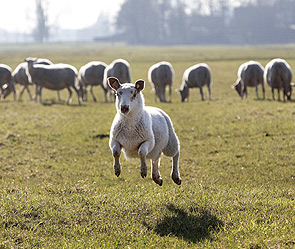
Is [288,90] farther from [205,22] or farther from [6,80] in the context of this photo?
[205,22]

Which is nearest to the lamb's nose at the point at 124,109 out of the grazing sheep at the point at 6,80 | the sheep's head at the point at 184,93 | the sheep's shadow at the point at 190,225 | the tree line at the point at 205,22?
the sheep's shadow at the point at 190,225

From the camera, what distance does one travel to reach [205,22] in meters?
136

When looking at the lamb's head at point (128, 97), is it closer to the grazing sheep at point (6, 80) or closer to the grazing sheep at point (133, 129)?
the grazing sheep at point (133, 129)

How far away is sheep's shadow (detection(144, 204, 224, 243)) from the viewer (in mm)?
5230

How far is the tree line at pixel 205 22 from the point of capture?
408ft

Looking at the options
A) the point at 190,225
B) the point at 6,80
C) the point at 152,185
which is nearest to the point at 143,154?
the point at 190,225

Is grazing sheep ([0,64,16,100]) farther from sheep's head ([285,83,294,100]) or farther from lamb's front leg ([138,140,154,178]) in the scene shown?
lamb's front leg ([138,140,154,178])

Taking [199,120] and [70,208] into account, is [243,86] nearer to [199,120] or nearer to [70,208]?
[199,120]

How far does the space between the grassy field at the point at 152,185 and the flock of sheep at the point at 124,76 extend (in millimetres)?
3048

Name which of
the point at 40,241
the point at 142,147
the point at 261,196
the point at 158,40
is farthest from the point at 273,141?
the point at 158,40

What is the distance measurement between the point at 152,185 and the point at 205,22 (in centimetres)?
13385

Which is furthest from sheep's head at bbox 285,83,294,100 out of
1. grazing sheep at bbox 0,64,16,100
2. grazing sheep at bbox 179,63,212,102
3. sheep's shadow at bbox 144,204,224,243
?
sheep's shadow at bbox 144,204,224,243

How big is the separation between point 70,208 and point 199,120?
10.1 m

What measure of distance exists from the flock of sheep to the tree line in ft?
345
